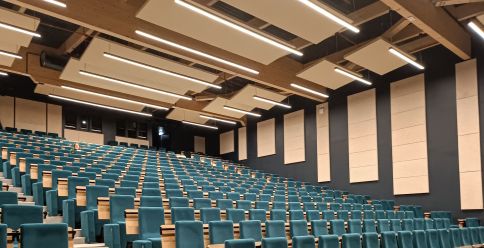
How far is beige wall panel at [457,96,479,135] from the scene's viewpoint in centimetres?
433

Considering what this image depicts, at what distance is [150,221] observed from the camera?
2.04m

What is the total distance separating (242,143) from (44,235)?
245 inches

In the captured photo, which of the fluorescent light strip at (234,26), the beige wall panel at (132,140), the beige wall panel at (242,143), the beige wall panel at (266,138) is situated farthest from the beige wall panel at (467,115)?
the beige wall panel at (132,140)

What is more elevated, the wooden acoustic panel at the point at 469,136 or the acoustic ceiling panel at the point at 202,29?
the acoustic ceiling panel at the point at 202,29

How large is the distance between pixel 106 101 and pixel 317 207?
3.86m

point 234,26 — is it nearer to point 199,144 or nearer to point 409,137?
point 409,137

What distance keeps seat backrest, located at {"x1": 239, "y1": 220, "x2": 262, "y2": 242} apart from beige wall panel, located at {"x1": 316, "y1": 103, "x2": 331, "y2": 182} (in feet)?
12.5

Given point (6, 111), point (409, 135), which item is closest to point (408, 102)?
point (409, 135)

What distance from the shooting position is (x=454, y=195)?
4387mm

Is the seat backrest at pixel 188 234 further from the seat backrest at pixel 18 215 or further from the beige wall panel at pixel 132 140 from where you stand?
the beige wall panel at pixel 132 140

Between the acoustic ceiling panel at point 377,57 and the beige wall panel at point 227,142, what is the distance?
3.66m

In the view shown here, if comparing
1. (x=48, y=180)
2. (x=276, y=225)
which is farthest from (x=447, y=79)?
(x=48, y=180)

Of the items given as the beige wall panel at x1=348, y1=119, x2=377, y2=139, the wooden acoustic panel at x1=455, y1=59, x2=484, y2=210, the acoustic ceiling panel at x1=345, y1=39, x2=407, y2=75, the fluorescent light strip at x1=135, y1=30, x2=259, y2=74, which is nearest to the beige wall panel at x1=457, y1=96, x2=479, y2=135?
the wooden acoustic panel at x1=455, y1=59, x2=484, y2=210

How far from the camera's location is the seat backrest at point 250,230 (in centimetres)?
214
